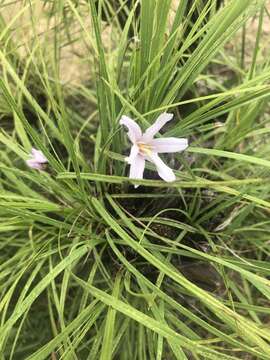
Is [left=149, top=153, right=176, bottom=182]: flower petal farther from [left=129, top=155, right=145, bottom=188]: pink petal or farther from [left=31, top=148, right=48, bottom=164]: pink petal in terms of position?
[left=31, top=148, right=48, bottom=164]: pink petal

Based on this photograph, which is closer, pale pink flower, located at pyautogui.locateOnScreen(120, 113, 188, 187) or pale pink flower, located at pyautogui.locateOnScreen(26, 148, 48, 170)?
pale pink flower, located at pyautogui.locateOnScreen(120, 113, 188, 187)

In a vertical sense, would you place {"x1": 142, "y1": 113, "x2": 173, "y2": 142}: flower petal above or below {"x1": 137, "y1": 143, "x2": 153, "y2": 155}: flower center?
above

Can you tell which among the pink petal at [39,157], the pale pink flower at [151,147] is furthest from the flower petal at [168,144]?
the pink petal at [39,157]

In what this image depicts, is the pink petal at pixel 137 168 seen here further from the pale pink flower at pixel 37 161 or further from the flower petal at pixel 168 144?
the pale pink flower at pixel 37 161

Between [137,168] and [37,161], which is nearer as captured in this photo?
[137,168]

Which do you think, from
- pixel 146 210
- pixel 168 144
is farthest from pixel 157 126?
pixel 146 210

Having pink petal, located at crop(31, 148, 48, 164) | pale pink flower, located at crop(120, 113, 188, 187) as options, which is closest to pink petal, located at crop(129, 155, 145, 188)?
pale pink flower, located at crop(120, 113, 188, 187)

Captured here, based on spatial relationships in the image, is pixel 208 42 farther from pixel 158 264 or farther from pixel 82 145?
pixel 82 145

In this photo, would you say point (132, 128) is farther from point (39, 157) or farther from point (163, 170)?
point (39, 157)

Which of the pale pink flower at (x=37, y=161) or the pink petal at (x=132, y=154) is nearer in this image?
the pink petal at (x=132, y=154)
